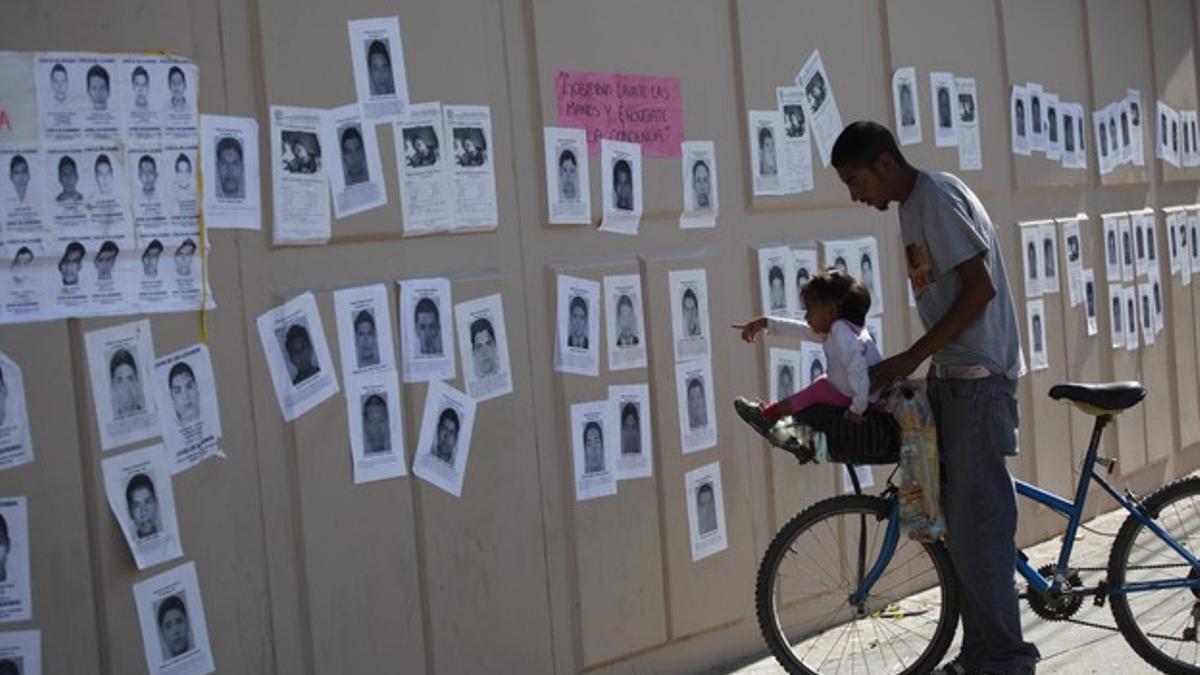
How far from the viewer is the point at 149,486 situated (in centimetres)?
456

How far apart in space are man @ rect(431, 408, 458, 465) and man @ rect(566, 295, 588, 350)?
0.63 metres

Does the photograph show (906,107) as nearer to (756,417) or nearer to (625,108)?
(625,108)

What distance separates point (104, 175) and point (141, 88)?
27 cm

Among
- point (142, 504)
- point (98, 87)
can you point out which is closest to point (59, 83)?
point (98, 87)

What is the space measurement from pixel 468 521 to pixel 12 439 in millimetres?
Answer: 1657

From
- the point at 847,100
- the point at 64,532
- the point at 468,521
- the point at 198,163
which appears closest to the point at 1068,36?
the point at 847,100

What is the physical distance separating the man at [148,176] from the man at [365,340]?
2.63 ft

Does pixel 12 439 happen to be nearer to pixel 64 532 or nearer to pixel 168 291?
pixel 64 532

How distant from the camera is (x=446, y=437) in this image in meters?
5.44

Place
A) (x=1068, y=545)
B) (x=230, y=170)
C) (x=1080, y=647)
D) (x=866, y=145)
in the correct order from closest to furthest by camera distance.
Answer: (x=230, y=170)
(x=866, y=145)
(x=1068, y=545)
(x=1080, y=647)

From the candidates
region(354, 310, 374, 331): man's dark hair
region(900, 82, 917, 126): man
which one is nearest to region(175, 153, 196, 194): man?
region(354, 310, 374, 331): man's dark hair

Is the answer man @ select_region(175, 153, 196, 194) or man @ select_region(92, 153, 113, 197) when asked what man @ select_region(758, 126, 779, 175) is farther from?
man @ select_region(92, 153, 113, 197)

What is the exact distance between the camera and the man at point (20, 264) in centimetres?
429

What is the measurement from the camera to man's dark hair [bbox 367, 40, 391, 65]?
5.23m
